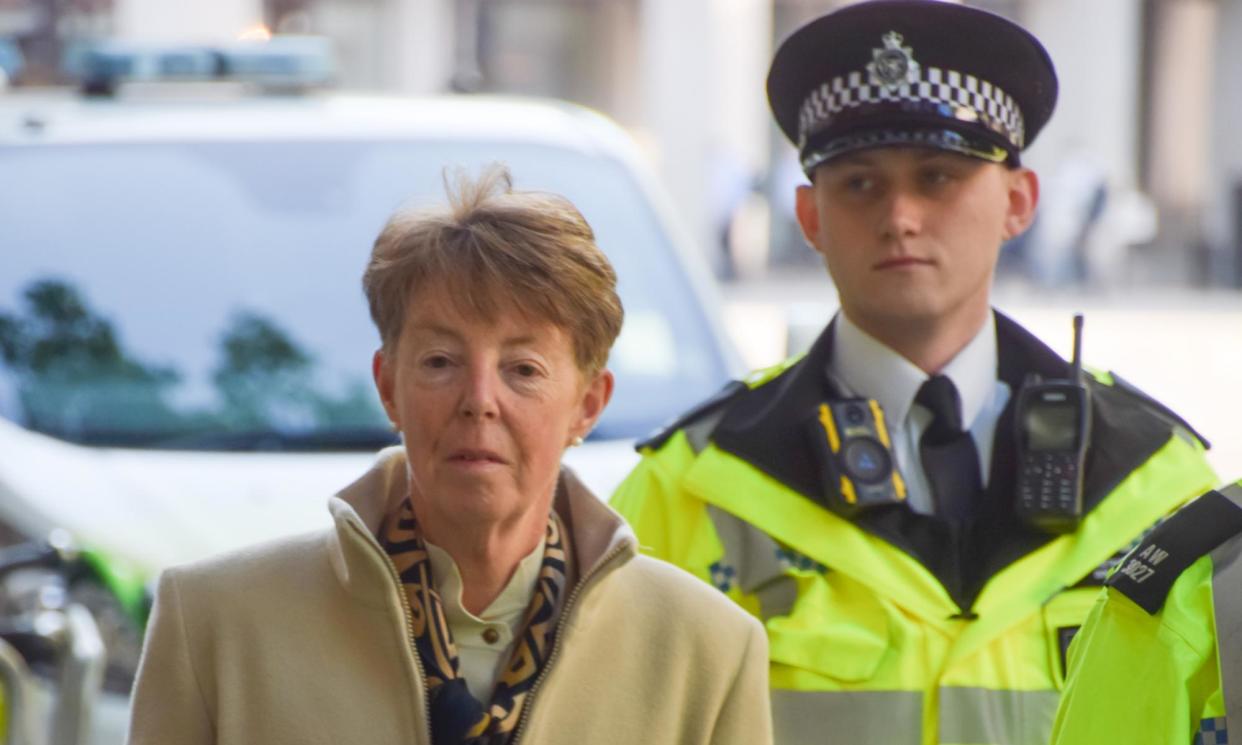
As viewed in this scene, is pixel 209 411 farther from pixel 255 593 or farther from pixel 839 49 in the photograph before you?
pixel 255 593

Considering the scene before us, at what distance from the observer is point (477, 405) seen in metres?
2.53

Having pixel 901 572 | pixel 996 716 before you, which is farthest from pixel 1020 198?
pixel 996 716

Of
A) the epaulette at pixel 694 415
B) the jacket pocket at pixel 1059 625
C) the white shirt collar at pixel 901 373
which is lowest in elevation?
the jacket pocket at pixel 1059 625

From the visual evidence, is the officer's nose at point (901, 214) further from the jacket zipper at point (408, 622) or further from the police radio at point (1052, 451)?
the jacket zipper at point (408, 622)

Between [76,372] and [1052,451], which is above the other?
[1052,451]

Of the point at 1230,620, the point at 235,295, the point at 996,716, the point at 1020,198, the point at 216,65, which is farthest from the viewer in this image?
the point at 216,65

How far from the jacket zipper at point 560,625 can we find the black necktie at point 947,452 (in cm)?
71

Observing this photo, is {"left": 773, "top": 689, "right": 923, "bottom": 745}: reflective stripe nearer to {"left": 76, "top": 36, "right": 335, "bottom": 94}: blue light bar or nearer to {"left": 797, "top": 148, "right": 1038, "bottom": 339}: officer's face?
{"left": 797, "top": 148, "right": 1038, "bottom": 339}: officer's face

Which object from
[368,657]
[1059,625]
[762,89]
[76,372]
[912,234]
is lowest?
[762,89]

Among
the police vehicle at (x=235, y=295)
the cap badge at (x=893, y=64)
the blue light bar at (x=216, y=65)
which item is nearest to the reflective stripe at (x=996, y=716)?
the cap badge at (x=893, y=64)

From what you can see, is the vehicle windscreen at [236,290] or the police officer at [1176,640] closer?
the police officer at [1176,640]

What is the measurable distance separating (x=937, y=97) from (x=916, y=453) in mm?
493

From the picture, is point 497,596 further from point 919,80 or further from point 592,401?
point 919,80

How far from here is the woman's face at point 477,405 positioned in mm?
2549
